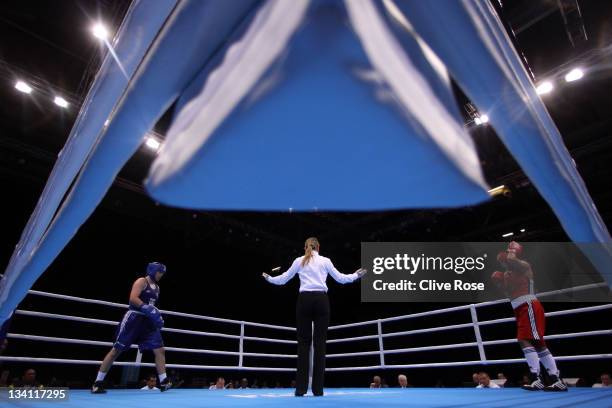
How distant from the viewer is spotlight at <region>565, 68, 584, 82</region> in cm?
484

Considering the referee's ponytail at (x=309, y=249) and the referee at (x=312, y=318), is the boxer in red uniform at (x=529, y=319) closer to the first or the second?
the referee at (x=312, y=318)

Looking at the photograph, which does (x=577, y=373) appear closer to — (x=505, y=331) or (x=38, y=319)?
(x=505, y=331)

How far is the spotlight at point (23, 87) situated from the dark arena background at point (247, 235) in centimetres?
5

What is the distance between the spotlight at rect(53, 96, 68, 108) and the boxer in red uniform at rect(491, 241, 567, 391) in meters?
6.14

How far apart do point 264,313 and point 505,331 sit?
741 centimetres

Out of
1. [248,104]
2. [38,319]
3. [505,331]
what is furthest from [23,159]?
[505,331]

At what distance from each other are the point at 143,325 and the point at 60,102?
394 cm

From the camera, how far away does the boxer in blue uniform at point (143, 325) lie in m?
3.45

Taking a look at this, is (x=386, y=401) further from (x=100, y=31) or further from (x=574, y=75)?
(x=100, y=31)

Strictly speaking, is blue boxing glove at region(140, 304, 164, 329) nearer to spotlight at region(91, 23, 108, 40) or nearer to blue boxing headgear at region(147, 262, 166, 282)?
blue boxing headgear at region(147, 262, 166, 282)

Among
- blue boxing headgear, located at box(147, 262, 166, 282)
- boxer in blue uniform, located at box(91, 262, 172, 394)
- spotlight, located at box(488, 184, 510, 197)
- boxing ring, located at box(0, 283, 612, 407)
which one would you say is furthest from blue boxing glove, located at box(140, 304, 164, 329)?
spotlight, located at box(488, 184, 510, 197)

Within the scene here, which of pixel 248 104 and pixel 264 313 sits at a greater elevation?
pixel 264 313

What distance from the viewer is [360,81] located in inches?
50.5

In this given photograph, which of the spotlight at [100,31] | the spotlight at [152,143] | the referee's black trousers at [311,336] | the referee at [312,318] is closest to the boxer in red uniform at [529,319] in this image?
the referee at [312,318]
